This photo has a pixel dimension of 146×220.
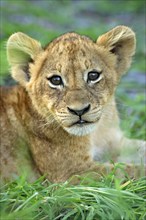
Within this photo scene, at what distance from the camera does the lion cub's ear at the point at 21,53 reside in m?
6.82

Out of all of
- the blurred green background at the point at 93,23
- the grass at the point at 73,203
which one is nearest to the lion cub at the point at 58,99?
the grass at the point at 73,203

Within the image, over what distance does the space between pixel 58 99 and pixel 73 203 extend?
1173 millimetres

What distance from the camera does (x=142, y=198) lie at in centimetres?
580

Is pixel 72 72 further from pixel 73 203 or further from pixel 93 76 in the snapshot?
→ pixel 73 203

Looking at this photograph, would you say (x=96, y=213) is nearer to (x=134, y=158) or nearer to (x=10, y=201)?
(x=10, y=201)

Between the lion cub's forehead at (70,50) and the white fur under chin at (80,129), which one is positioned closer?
the white fur under chin at (80,129)

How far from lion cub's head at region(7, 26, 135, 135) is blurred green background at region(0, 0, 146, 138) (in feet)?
3.97

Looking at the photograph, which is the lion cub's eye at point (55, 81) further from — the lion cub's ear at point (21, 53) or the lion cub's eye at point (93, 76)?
the lion cub's ear at point (21, 53)

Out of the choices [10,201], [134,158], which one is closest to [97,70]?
[134,158]

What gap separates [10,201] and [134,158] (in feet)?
6.34

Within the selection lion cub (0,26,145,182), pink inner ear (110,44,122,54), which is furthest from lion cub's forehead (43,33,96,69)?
pink inner ear (110,44,122,54)

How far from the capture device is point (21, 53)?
6926 millimetres

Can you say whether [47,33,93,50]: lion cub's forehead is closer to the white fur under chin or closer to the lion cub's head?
the lion cub's head

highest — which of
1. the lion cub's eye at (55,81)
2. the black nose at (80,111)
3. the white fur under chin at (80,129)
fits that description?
the lion cub's eye at (55,81)
